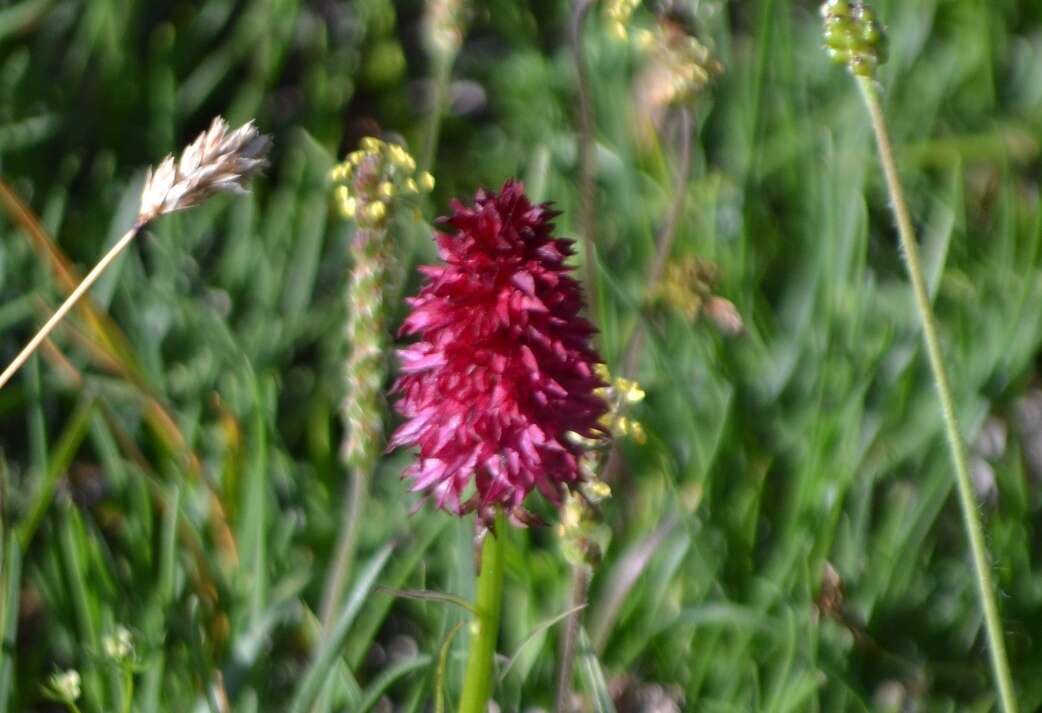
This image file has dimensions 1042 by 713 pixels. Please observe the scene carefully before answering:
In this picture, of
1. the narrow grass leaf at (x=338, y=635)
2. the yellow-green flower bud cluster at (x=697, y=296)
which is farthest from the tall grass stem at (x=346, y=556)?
the yellow-green flower bud cluster at (x=697, y=296)

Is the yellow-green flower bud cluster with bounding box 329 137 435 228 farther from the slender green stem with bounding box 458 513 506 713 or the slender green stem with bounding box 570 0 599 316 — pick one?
the slender green stem with bounding box 570 0 599 316

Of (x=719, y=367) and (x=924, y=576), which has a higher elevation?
(x=719, y=367)

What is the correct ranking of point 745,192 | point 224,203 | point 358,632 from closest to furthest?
point 358,632 → point 745,192 → point 224,203

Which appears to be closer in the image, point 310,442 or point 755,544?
point 755,544

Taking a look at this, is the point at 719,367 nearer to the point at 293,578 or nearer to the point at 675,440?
the point at 675,440

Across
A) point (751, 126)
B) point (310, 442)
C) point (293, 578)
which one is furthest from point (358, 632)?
point (751, 126)

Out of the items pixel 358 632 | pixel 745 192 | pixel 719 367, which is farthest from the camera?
pixel 745 192

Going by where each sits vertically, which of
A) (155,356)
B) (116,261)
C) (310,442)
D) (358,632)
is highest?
(116,261)

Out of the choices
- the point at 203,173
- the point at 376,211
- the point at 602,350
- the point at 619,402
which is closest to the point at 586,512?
the point at 619,402
